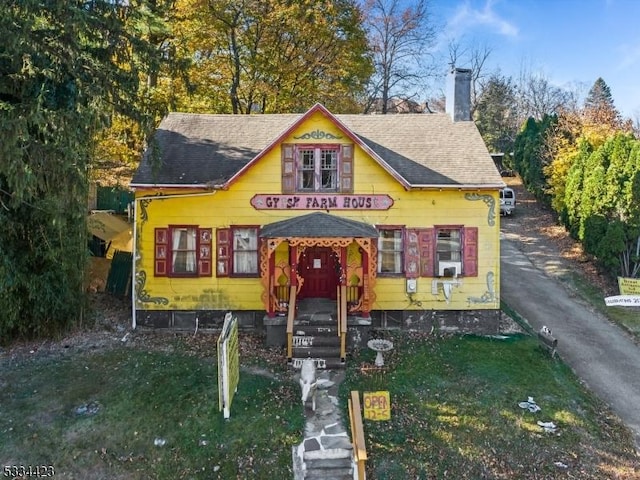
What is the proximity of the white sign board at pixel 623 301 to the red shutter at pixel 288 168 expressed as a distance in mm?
12208

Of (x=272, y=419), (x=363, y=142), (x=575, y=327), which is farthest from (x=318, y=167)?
(x=575, y=327)

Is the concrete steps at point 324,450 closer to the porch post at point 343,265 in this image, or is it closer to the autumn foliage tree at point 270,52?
the porch post at point 343,265

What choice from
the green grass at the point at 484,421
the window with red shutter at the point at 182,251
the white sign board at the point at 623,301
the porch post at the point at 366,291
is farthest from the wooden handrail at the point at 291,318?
the white sign board at the point at 623,301

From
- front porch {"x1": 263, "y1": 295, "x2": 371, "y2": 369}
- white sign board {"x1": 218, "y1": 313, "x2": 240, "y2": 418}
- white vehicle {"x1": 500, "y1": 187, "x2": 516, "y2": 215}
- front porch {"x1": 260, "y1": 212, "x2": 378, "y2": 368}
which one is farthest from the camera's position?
white vehicle {"x1": 500, "y1": 187, "x2": 516, "y2": 215}

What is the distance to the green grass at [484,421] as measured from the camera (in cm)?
844

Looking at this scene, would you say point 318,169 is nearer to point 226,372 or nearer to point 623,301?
point 226,372

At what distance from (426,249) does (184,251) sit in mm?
7316

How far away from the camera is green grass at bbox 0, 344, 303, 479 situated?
8297mm

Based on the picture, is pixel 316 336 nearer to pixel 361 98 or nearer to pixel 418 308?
pixel 418 308


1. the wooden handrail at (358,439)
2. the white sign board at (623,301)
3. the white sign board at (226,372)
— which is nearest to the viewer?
the wooden handrail at (358,439)

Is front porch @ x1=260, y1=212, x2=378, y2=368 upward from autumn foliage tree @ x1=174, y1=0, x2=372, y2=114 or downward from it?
downward

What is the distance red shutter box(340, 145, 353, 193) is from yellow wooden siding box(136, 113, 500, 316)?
0.50 feet

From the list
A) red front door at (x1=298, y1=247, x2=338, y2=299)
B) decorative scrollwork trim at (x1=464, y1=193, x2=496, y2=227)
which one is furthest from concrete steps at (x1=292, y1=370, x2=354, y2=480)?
decorative scrollwork trim at (x1=464, y1=193, x2=496, y2=227)

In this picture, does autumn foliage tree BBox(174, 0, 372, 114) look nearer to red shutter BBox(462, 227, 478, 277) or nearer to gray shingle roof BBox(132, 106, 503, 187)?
gray shingle roof BBox(132, 106, 503, 187)
